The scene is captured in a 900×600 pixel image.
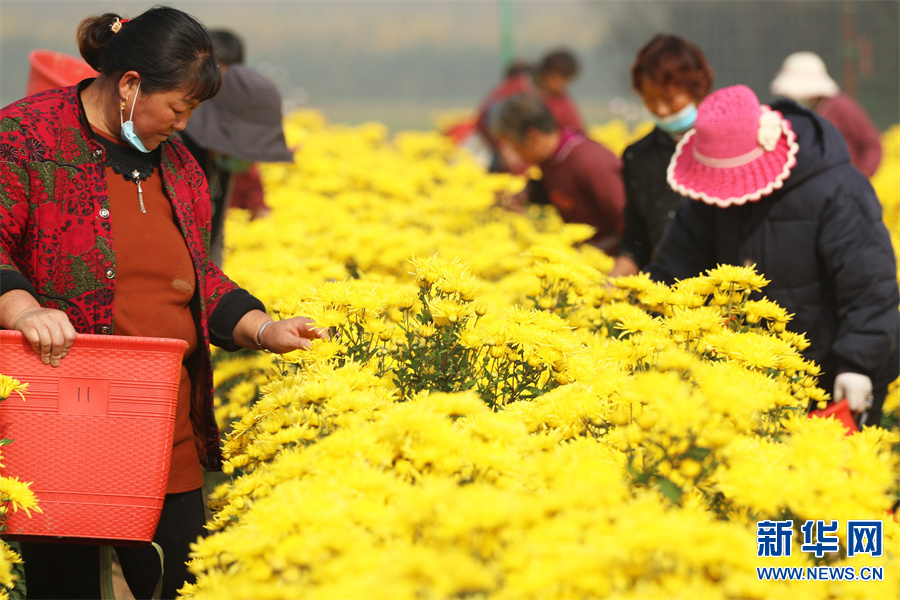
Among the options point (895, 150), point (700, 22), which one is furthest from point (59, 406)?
point (700, 22)

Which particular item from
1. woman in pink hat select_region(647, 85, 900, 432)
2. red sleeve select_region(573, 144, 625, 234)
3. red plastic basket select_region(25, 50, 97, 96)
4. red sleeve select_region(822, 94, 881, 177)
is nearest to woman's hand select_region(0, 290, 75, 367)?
woman in pink hat select_region(647, 85, 900, 432)

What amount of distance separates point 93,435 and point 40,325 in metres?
0.28

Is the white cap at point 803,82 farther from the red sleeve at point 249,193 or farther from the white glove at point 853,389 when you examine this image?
the white glove at point 853,389

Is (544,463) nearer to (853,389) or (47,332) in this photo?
(47,332)

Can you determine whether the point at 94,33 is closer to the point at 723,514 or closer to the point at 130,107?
the point at 130,107

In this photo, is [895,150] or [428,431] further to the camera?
[895,150]

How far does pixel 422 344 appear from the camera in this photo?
2432mm

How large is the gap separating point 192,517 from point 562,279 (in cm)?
134

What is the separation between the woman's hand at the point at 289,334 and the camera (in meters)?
2.48

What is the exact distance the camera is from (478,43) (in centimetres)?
1717

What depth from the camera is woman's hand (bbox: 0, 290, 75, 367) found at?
6.91 ft

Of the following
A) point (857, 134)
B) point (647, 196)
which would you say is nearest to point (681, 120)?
point (647, 196)

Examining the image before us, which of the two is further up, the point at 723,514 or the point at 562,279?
the point at 562,279

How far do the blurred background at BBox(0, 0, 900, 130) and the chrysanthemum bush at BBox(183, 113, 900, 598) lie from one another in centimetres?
1122
